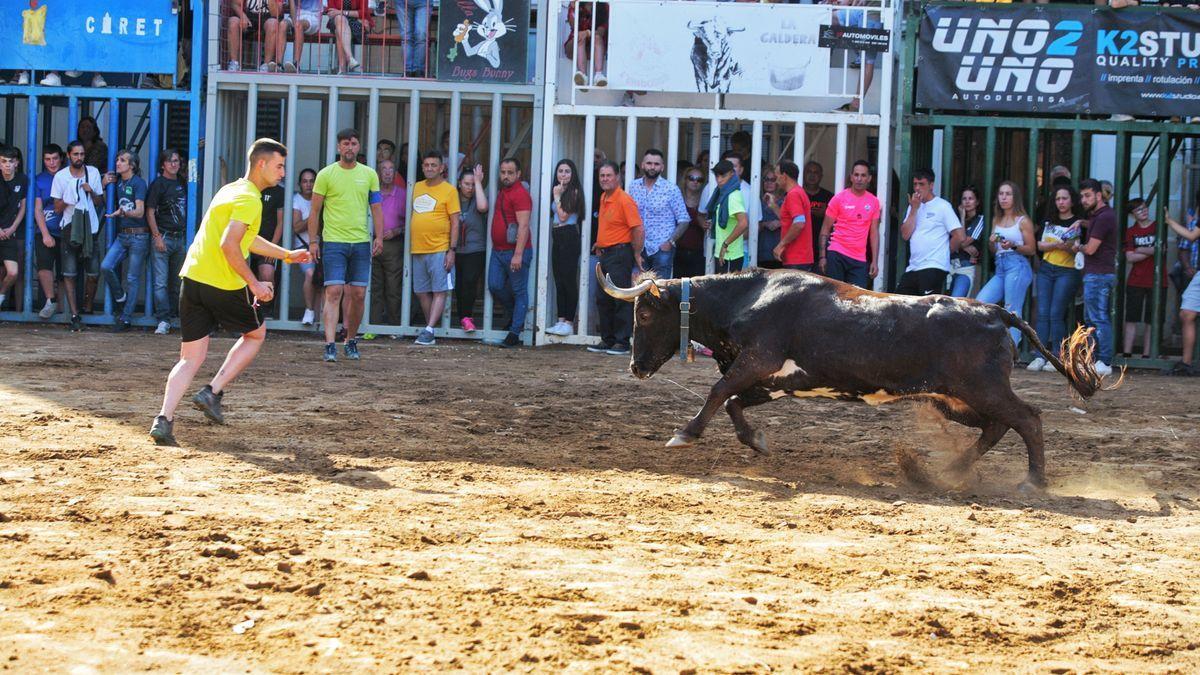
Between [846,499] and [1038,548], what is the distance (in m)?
1.23

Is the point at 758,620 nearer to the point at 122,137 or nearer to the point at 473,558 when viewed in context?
the point at 473,558

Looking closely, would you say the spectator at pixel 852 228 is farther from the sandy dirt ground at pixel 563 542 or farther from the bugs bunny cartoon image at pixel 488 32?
the bugs bunny cartoon image at pixel 488 32

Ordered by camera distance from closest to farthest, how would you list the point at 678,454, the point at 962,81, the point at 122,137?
the point at 678,454 → the point at 962,81 → the point at 122,137

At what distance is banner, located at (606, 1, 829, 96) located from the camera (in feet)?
48.6

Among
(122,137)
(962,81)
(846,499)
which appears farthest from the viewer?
(122,137)

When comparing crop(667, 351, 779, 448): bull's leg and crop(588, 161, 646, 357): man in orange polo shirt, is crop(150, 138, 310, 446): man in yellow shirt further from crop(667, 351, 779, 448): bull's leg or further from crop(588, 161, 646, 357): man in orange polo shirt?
crop(588, 161, 646, 357): man in orange polo shirt

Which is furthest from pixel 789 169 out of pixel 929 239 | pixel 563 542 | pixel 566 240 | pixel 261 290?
pixel 563 542

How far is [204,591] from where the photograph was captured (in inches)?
211

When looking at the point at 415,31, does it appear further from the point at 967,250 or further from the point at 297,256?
the point at 297,256

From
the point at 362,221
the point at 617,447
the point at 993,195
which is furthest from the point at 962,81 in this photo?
the point at 617,447

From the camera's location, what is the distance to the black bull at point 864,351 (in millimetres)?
8203

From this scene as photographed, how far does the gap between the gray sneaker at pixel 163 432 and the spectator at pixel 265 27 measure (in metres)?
8.11

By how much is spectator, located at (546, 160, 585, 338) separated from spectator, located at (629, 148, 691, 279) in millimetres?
674

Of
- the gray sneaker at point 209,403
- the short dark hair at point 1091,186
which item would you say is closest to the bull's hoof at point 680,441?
the gray sneaker at point 209,403
